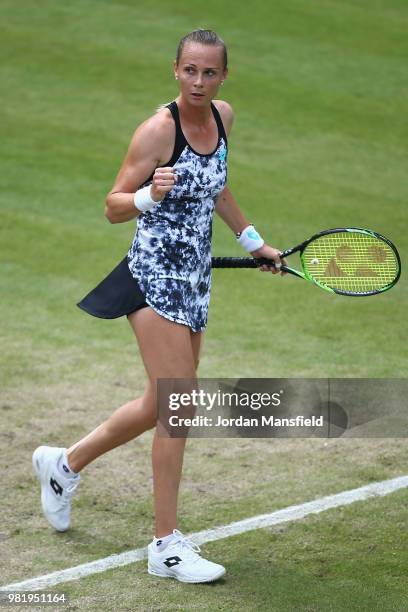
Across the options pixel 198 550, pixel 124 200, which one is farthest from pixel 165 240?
pixel 198 550

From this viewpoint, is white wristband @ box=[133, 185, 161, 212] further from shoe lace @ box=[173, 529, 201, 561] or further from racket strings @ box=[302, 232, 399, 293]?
shoe lace @ box=[173, 529, 201, 561]

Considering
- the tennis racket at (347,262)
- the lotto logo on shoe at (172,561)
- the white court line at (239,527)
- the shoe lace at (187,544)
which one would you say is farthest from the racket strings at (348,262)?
the lotto logo on shoe at (172,561)

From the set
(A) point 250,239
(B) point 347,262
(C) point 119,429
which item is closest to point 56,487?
(C) point 119,429

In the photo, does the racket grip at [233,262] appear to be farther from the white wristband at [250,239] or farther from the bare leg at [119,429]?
the bare leg at [119,429]

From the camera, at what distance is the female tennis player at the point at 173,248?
193 inches

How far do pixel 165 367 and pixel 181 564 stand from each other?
882mm

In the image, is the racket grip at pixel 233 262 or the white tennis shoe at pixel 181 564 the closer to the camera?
the white tennis shoe at pixel 181 564

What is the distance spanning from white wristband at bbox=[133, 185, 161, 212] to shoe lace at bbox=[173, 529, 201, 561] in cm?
149

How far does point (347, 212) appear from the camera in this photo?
11008mm

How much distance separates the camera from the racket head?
548 centimetres

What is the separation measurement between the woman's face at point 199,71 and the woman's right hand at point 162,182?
1.45ft

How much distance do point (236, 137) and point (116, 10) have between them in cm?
413

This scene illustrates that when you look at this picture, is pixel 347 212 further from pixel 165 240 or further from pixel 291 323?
pixel 165 240

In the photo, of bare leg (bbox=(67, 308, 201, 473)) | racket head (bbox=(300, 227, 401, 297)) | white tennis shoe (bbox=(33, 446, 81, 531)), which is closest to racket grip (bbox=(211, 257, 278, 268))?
racket head (bbox=(300, 227, 401, 297))
